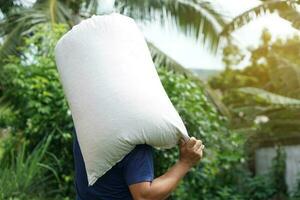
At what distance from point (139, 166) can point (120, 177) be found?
0.47ft

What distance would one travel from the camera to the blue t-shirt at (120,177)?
2.61 meters

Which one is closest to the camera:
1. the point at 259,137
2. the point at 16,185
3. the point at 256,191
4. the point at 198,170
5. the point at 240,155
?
the point at 16,185

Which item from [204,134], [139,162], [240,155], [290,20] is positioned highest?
[139,162]

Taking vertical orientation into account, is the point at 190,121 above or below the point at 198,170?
above

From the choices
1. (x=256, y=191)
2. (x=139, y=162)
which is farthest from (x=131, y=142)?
(x=256, y=191)

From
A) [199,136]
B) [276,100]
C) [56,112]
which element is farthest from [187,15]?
[56,112]

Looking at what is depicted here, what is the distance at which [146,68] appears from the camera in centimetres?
272

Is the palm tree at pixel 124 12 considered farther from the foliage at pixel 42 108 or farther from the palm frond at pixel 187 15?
the foliage at pixel 42 108

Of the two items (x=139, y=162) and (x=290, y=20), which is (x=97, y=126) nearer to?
(x=139, y=162)

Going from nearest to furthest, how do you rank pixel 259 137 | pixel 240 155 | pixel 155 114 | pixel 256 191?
1. pixel 155 114
2. pixel 240 155
3. pixel 256 191
4. pixel 259 137

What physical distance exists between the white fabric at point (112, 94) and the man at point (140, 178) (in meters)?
0.04

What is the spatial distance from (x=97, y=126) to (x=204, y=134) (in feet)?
17.5

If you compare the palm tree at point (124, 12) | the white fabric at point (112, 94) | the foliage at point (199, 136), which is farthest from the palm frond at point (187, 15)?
the white fabric at point (112, 94)

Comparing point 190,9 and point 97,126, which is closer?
point 97,126
